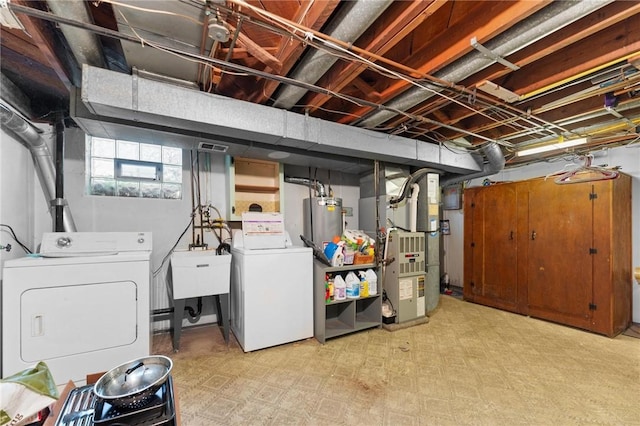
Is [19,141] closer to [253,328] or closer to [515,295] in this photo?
[253,328]

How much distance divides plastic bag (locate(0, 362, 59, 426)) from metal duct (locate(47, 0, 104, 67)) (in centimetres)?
170

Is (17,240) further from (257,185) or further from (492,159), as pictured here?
(492,159)

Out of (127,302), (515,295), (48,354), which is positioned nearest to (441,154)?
(515,295)

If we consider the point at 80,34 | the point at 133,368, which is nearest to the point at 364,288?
the point at 133,368

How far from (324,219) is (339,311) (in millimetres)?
1287

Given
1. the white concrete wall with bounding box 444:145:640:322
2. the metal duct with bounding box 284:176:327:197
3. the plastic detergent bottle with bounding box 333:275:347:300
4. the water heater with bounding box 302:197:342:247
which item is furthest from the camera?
the metal duct with bounding box 284:176:327:197

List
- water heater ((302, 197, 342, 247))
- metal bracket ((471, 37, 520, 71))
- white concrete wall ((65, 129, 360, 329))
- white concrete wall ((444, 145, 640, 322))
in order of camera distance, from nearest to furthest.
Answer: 1. metal bracket ((471, 37, 520, 71))
2. white concrete wall ((65, 129, 360, 329))
3. white concrete wall ((444, 145, 640, 322))
4. water heater ((302, 197, 342, 247))

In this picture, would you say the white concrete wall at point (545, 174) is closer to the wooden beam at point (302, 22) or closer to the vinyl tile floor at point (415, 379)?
the vinyl tile floor at point (415, 379)

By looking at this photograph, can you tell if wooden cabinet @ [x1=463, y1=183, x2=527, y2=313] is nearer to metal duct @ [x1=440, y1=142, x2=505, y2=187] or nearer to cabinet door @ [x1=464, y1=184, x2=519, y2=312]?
cabinet door @ [x1=464, y1=184, x2=519, y2=312]

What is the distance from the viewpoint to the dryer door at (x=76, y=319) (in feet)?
6.20

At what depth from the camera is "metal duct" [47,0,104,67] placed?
133 cm

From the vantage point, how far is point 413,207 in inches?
147

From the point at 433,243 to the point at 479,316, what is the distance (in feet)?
4.04

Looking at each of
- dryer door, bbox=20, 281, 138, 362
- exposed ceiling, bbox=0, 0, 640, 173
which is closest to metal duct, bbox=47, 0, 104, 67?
exposed ceiling, bbox=0, 0, 640, 173
